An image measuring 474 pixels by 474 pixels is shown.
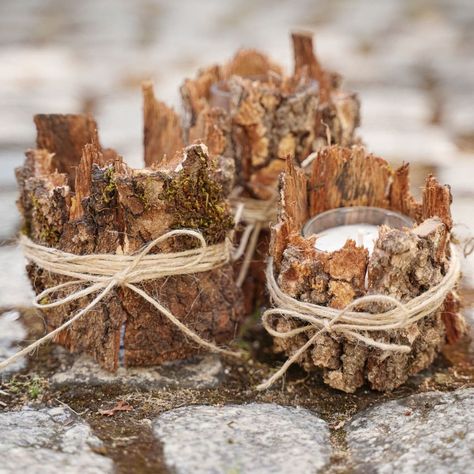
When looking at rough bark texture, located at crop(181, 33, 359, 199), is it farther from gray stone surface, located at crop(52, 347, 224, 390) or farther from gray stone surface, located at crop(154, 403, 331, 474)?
gray stone surface, located at crop(154, 403, 331, 474)

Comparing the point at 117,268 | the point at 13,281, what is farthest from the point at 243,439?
the point at 13,281

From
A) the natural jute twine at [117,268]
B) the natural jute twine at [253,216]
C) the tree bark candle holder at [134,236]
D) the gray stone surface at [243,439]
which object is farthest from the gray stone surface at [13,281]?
the gray stone surface at [243,439]

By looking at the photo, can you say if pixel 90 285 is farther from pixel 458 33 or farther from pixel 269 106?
pixel 458 33

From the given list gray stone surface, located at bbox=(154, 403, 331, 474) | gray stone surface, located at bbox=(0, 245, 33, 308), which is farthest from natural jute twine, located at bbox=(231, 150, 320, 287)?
gray stone surface, located at bbox=(0, 245, 33, 308)

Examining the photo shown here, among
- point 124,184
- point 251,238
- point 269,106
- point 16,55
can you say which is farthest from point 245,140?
point 16,55

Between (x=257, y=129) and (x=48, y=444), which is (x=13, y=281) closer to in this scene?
(x=257, y=129)
